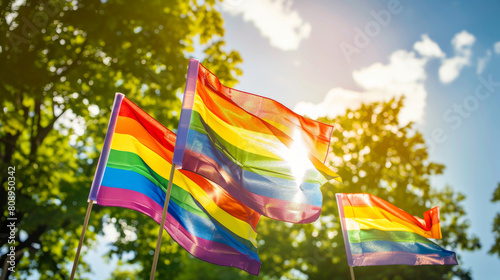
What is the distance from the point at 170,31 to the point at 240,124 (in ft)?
14.5

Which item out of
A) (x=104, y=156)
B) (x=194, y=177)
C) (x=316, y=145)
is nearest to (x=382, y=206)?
(x=316, y=145)

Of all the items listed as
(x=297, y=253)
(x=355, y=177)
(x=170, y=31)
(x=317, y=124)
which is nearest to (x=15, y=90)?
(x=170, y=31)

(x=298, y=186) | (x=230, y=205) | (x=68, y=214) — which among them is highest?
(x=298, y=186)

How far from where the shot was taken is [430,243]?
7.84 m

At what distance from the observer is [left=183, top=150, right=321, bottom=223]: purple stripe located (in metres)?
5.00

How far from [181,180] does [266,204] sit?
1.38 m

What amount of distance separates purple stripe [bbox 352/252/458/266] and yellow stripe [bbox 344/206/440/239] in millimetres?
493

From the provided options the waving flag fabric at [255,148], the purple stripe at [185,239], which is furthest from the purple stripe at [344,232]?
the purple stripe at [185,239]

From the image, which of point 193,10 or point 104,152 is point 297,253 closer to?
point 193,10

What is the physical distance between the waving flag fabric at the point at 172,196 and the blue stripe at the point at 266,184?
0.74 meters

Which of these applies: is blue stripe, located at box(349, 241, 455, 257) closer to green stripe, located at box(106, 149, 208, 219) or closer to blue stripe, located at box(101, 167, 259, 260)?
blue stripe, located at box(101, 167, 259, 260)

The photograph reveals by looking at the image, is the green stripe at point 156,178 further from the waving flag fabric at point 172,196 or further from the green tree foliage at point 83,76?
the green tree foliage at point 83,76

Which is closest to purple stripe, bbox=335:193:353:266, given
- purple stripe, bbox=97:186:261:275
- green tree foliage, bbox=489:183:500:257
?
purple stripe, bbox=97:186:261:275

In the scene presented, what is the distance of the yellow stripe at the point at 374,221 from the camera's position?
7906 millimetres
